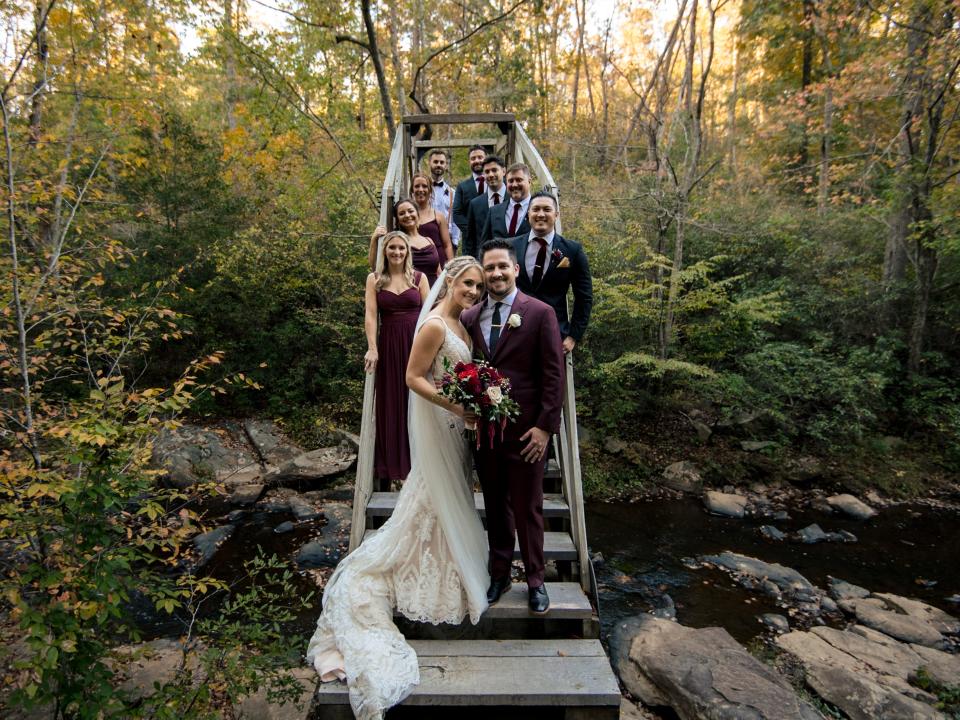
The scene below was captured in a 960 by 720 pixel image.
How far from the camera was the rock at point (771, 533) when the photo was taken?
7.98 meters

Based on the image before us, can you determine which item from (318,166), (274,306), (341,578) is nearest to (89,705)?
(341,578)

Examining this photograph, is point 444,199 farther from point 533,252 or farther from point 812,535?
point 812,535

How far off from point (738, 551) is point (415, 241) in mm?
6270

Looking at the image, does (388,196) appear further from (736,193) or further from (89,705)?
(736,193)

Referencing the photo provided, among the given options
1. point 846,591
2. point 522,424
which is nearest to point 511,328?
point 522,424

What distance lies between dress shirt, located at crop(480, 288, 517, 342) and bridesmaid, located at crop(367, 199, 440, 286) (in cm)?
195

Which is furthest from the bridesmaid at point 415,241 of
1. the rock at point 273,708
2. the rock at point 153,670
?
the rock at point 153,670

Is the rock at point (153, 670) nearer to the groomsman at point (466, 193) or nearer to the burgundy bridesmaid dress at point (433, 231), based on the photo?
the burgundy bridesmaid dress at point (433, 231)

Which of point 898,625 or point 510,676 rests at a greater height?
point 510,676

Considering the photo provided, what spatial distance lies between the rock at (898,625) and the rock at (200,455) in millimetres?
8554

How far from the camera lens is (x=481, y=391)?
2848 millimetres

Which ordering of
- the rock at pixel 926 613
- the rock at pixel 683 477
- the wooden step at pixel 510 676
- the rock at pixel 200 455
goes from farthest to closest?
the rock at pixel 683 477 < the rock at pixel 200 455 < the rock at pixel 926 613 < the wooden step at pixel 510 676

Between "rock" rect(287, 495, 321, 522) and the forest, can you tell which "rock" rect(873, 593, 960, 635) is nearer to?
the forest

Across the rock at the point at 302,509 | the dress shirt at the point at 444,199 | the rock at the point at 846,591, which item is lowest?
the rock at the point at 846,591
